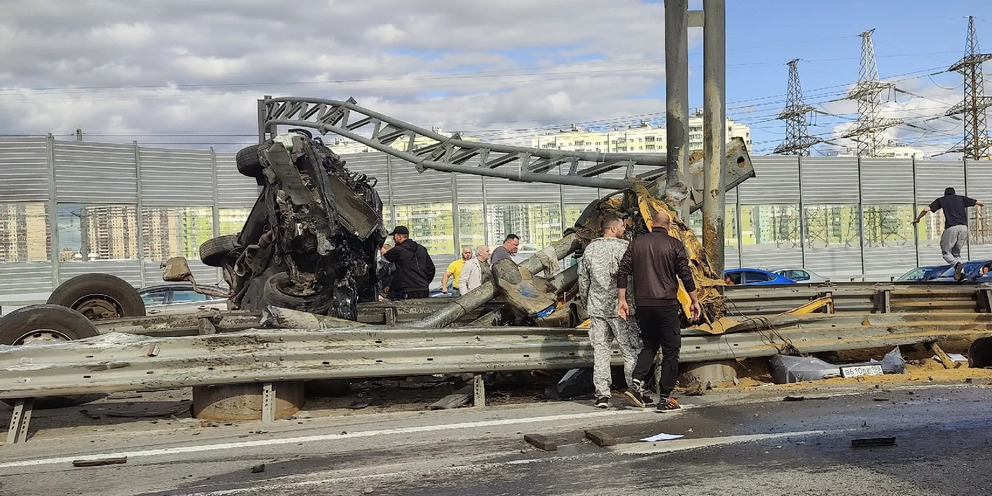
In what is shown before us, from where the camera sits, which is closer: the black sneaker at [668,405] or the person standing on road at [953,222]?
the black sneaker at [668,405]

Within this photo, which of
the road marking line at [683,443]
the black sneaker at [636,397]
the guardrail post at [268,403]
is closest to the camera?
the road marking line at [683,443]

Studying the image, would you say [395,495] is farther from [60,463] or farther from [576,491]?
[60,463]

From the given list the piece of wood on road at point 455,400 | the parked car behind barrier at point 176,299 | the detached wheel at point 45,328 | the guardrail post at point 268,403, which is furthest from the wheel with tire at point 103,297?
the parked car behind barrier at point 176,299

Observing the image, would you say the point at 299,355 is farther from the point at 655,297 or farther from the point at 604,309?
the point at 655,297

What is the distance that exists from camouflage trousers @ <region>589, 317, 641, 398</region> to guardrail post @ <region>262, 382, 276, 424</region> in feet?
8.90

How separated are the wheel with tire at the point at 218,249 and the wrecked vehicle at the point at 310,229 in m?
1.34

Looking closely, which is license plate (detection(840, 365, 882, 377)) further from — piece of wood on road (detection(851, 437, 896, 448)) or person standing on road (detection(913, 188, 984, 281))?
person standing on road (detection(913, 188, 984, 281))

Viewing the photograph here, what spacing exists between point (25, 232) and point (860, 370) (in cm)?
2082

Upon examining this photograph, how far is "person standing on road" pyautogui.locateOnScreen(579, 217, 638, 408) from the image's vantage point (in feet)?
24.8

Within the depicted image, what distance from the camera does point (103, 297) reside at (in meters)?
10.0

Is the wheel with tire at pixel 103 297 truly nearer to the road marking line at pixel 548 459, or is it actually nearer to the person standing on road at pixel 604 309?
the person standing on road at pixel 604 309

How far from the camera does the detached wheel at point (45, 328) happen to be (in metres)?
7.44

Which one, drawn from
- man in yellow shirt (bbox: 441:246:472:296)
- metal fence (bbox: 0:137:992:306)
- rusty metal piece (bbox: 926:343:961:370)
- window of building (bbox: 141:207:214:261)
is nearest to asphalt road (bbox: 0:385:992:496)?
rusty metal piece (bbox: 926:343:961:370)

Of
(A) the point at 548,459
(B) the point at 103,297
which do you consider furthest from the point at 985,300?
(B) the point at 103,297
